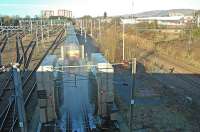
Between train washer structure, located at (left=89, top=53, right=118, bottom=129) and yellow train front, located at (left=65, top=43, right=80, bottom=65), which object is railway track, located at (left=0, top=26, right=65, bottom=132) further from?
train washer structure, located at (left=89, top=53, right=118, bottom=129)

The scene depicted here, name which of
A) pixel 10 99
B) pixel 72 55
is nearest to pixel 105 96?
pixel 10 99

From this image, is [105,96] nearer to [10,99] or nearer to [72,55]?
[10,99]

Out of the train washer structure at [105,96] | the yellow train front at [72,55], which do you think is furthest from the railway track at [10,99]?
the train washer structure at [105,96]

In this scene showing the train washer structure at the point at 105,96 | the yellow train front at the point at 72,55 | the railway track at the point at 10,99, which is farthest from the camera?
the yellow train front at the point at 72,55

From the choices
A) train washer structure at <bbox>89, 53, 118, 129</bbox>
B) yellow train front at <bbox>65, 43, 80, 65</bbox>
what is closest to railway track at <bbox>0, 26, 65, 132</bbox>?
yellow train front at <bbox>65, 43, 80, 65</bbox>

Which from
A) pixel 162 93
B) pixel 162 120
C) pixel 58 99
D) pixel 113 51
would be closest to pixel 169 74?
pixel 162 93

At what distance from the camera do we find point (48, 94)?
10500 millimetres

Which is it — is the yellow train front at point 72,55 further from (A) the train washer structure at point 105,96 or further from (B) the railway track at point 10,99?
(A) the train washer structure at point 105,96

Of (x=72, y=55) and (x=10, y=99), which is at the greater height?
(x=72, y=55)

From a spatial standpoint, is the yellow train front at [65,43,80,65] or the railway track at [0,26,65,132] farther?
the yellow train front at [65,43,80,65]

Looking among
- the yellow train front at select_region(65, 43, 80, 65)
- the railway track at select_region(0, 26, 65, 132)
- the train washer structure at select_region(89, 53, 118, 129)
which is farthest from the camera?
the yellow train front at select_region(65, 43, 80, 65)

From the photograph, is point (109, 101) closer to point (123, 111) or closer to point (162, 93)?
point (123, 111)

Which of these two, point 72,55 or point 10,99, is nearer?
point 10,99

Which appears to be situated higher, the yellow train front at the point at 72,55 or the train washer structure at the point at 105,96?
the yellow train front at the point at 72,55
